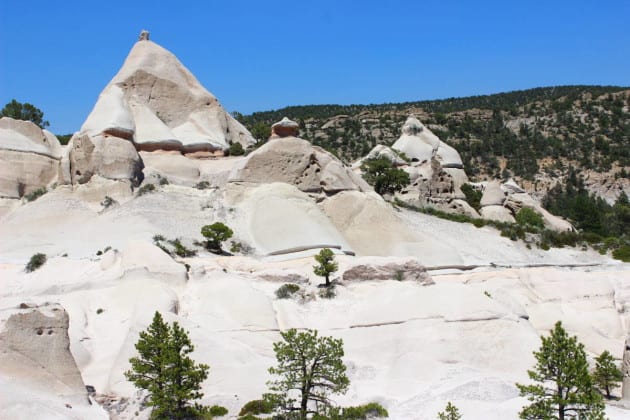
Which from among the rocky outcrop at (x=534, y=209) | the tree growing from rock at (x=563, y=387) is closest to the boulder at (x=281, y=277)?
the tree growing from rock at (x=563, y=387)

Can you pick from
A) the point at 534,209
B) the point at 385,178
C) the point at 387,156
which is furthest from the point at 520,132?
the point at 385,178

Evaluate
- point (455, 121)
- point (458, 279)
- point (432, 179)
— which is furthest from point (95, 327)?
point (455, 121)

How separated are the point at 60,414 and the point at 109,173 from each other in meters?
27.6

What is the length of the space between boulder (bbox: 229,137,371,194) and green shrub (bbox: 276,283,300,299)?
13.7 meters

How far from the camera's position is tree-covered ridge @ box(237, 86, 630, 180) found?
319ft

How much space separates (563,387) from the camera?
60.3 ft

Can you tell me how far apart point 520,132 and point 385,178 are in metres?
60.5

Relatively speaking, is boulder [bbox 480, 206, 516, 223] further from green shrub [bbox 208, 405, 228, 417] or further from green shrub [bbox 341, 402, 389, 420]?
green shrub [bbox 208, 405, 228, 417]

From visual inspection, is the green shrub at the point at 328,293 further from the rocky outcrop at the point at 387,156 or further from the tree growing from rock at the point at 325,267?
the rocky outcrop at the point at 387,156

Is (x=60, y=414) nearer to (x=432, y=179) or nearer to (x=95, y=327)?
(x=95, y=327)

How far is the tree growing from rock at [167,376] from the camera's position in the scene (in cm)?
1848

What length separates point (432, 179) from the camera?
5469 cm

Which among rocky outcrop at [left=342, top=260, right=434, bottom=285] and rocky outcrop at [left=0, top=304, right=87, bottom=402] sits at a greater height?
rocky outcrop at [left=342, top=260, right=434, bottom=285]

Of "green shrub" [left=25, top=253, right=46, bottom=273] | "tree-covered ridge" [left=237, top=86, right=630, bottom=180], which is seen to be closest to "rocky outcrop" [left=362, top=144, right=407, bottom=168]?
"tree-covered ridge" [left=237, top=86, right=630, bottom=180]
